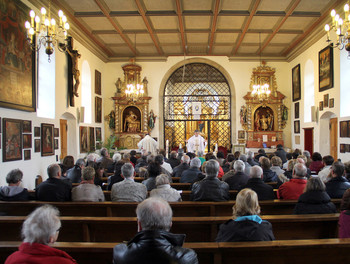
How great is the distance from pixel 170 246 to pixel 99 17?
11.3 metres

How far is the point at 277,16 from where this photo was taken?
11453 millimetres

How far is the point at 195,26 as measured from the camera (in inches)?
501

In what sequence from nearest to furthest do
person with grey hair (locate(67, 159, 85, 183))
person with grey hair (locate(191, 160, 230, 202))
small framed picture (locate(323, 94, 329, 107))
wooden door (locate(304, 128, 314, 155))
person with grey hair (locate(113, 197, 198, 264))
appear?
person with grey hair (locate(113, 197, 198, 264))
person with grey hair (locate(191, 160, 230, 202))
person with grey hair (locate(67, 159, 85, 183))
small framed picture (locate(323, 94, 329, 107))
wooden door (locate(304, 128, 314, 155))

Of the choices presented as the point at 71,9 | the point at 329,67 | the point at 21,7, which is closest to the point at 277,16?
the point at 329,67

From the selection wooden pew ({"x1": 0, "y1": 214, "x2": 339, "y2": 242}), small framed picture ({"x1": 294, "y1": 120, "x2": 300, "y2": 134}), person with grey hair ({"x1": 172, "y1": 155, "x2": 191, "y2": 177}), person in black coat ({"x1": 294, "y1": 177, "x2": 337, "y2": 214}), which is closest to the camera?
wooden pew ({"x1": 0, "y1": 214, "x2": 339, "y2": 242})

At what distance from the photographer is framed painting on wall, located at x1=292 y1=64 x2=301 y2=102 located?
50.2 ft

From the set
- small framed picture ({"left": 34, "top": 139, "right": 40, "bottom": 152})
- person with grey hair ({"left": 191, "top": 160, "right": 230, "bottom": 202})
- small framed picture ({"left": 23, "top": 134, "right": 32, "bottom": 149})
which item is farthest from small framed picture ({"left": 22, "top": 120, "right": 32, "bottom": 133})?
person with grey hair ({"left": 191, "top": 160, "right": 230, "bottom": 202})

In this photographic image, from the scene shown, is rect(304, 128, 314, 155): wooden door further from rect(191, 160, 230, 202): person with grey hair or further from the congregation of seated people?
rect(191, 160, 230, 202): person with grey hair

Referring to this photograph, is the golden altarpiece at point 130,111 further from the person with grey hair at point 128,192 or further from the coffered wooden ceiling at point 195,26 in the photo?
the person with grey hair at point 128,192

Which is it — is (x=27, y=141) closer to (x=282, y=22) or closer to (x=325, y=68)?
(x=282, y=22)

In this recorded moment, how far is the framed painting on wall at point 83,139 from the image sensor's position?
1285 cm

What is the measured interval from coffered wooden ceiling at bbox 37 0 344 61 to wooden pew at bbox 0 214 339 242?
26.3 ft

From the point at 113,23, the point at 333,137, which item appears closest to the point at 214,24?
the point at 113,23

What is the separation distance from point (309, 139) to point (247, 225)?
13.1m
